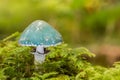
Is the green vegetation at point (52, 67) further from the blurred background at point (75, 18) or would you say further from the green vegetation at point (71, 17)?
the green vegetation at point (71, 17)

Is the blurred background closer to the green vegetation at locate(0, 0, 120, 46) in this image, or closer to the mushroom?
the green vegetation at locate(0, 0, 120, 46)

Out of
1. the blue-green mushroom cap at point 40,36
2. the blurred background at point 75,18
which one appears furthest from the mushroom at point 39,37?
the blurred background at point 75,18

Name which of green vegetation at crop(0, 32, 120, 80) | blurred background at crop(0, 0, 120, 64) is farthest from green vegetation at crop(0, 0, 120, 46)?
green vegetation at crop(0, 32, 120, 80)

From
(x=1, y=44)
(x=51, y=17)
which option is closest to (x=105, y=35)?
(x=51, y=17)

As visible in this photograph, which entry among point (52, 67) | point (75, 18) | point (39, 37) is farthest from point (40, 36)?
point (75, 18)

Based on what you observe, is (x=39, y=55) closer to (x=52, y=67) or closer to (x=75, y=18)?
(x=52, y=67)

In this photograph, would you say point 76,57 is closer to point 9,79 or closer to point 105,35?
point 9,79

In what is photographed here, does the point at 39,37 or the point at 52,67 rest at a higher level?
the point at 39,37
